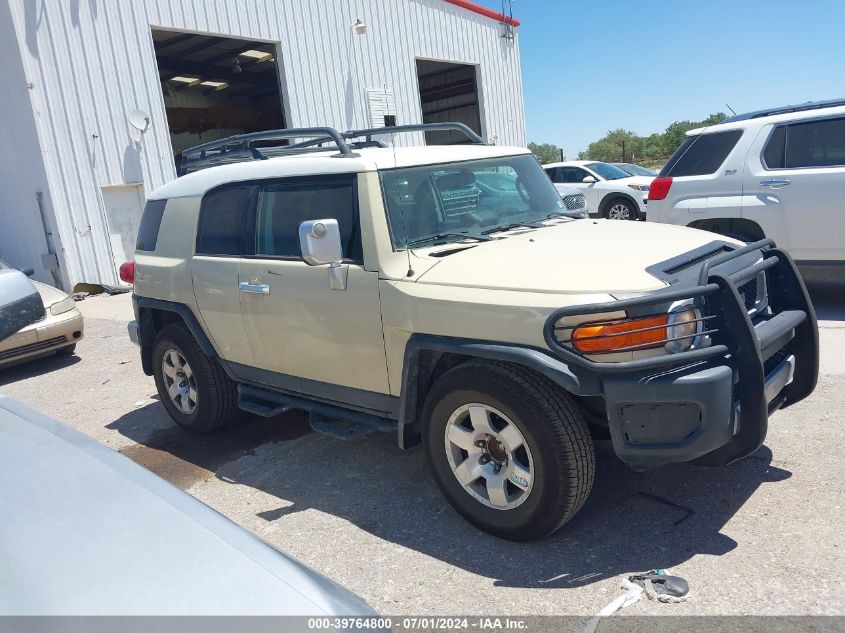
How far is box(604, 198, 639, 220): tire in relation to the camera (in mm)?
15164

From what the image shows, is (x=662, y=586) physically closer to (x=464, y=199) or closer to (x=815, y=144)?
(x=464, y=199)

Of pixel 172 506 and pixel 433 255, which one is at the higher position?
pixel 433 255

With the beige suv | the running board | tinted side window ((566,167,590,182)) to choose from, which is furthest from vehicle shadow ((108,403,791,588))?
tinted side window ((566,167,590,182))

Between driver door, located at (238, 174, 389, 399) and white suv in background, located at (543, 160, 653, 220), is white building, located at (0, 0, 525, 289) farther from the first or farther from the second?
driver door, located at (238, 174, 389, 399)

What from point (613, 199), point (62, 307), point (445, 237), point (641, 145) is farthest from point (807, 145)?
point (641, 145)

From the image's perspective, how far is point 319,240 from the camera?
3480mm

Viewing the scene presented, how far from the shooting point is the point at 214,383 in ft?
16.2

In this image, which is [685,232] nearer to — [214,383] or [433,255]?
[433,255]

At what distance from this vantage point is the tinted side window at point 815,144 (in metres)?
6.68

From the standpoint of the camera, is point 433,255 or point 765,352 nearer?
point 765,352

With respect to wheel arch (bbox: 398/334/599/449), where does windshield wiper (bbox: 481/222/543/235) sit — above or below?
above

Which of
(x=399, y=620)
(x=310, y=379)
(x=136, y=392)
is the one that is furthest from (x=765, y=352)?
(x=136, y=392)

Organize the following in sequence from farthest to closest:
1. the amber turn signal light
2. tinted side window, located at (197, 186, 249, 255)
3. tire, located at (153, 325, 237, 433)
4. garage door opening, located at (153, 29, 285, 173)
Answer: garage door opening, located at (153, 29, 285, 173) < tire, located at (153, 325, 237, 433) < tinted side window, located at (197, 186, 249, 255) < the amber turn signal light

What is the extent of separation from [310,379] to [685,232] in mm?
2351
